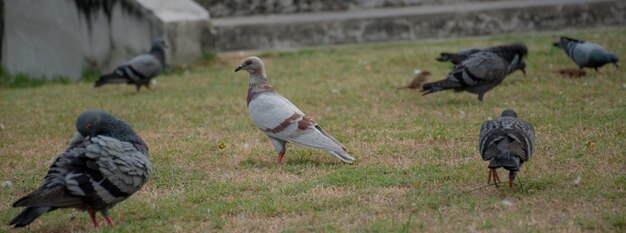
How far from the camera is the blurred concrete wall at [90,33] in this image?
43.2 feet

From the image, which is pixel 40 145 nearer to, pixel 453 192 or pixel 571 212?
pixel 453 192

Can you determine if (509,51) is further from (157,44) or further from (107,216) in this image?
(107,216)

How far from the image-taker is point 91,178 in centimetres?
510

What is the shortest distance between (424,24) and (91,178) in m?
10.3

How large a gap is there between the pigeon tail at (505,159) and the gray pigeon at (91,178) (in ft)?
6.76

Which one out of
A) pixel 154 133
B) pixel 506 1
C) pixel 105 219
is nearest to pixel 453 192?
pixel 105 219

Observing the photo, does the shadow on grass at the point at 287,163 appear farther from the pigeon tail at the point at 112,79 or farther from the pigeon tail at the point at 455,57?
→ the pigeon tail at the point at 112,79

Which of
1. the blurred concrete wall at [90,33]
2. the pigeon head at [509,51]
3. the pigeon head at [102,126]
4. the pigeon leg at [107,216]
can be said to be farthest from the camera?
the blurred concrete wall at [90,33]

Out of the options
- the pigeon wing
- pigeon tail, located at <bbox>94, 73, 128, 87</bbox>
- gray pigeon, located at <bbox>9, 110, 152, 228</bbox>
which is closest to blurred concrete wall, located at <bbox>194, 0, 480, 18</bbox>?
pigeon tail, located at <bbox>94, 73, 128, 87</bbox>

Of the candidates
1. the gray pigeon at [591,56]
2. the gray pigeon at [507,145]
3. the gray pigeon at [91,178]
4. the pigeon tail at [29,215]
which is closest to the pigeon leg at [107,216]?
the gray pigeon at [91,178]

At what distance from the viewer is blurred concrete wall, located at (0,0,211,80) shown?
13.2 meters

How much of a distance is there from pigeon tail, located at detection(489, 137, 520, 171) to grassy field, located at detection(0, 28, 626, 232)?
0.25m

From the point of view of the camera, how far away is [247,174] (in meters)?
6.68

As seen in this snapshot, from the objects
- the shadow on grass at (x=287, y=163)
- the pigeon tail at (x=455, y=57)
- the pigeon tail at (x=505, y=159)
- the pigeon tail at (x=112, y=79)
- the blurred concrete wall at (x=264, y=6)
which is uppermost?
the pigeon tail at (x=505, y=159)
